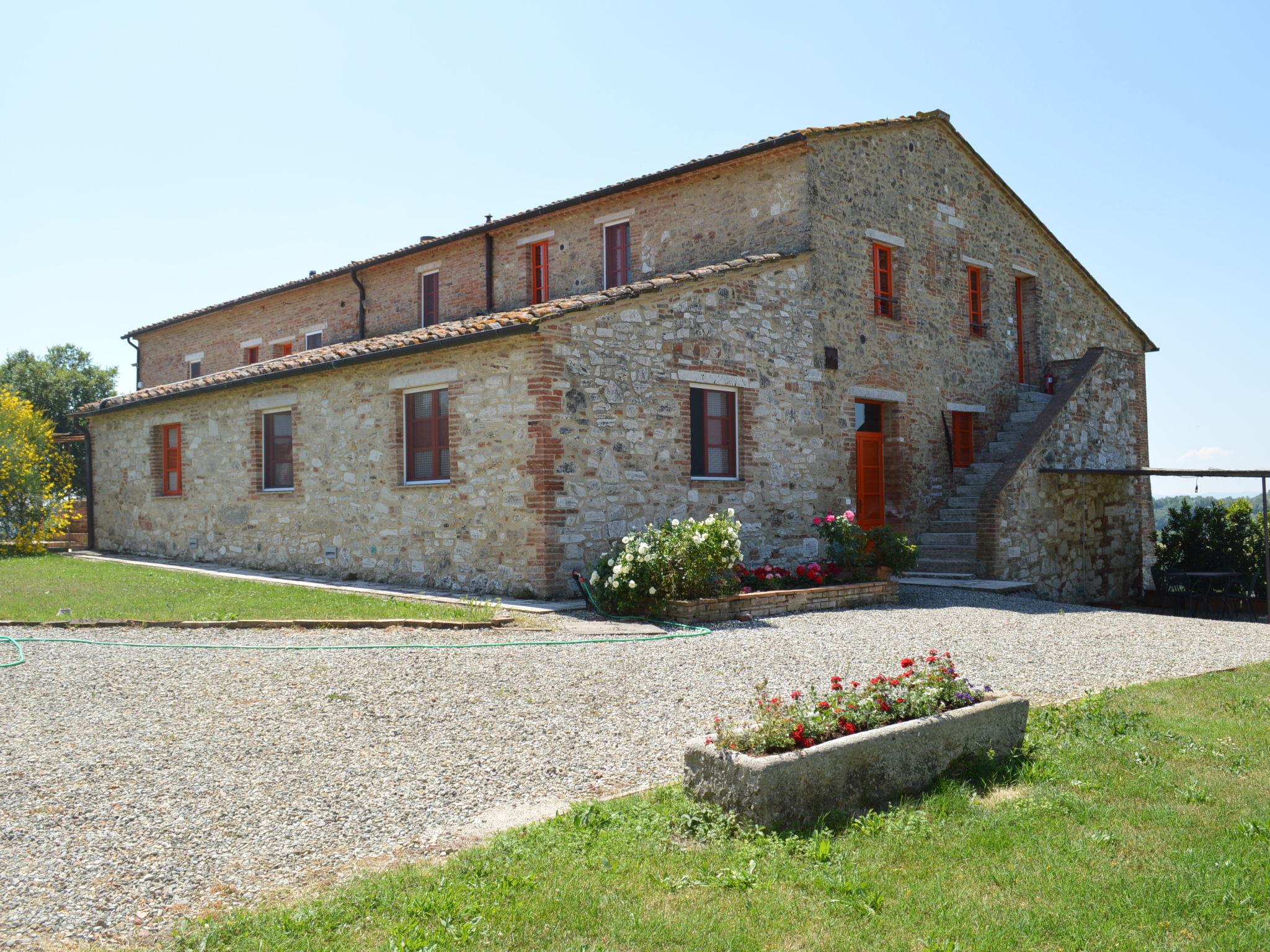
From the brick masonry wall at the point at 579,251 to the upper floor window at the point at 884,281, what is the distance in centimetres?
210

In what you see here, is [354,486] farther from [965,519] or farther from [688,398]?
[965,519]

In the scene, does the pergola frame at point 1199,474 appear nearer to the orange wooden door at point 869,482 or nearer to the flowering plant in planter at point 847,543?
the orange wooden door at point 869,482

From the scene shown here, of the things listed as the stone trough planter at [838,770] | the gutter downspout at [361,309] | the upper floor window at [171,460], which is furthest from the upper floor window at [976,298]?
the upper floor window at [171,460]

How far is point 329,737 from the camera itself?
214 inches

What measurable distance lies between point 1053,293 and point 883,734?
687 inches

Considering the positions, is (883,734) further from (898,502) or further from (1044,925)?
(898,502)

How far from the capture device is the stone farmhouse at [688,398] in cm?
1155

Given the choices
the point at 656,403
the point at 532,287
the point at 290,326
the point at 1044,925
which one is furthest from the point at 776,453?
the point at 290,326

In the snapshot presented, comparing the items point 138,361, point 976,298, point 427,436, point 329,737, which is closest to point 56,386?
point 138,361

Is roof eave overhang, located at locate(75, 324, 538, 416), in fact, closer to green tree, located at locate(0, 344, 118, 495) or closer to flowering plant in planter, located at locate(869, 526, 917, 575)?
flowering plant in planter, located at locate(869, 526, 917, 575)

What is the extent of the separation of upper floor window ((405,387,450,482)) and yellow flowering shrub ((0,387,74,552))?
11593mm

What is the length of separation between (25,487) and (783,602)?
16.6 m

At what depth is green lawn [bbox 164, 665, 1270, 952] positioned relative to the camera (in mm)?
3156

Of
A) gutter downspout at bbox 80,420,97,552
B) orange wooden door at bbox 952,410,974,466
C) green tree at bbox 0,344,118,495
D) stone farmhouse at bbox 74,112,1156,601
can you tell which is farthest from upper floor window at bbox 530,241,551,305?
green tree at bbox 0,344,118,495
